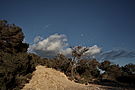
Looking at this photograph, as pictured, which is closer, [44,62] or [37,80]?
[37,80]

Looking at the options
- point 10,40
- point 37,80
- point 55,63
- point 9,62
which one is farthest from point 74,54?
point 9,62

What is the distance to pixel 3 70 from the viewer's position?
67.5 feet

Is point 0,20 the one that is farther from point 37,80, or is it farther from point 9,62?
point 37,80

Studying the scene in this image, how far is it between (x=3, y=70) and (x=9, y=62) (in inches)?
79.7

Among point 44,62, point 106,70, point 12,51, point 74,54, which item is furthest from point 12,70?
point 106,70

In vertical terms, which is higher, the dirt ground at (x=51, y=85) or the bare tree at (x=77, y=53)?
the bare tree at (x=77, y=53)

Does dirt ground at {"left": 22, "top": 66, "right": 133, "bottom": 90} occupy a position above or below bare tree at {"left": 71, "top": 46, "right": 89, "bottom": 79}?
below

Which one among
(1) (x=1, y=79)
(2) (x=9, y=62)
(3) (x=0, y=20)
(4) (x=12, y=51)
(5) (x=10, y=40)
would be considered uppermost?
(3) (x=0, y=20)

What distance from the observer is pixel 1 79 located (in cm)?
1997

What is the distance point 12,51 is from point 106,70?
56.0m

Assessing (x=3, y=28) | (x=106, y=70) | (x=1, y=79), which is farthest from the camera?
(x=106, y=70)

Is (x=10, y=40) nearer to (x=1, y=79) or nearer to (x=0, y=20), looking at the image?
(x=0, y=20)

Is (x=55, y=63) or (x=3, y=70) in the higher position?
(x=55, y=63)

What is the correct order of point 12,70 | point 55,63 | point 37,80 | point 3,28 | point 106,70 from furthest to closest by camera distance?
1. point 106,70
2. point 55,63
3. point 37,80
4. point 3,28
5. point 12,70
